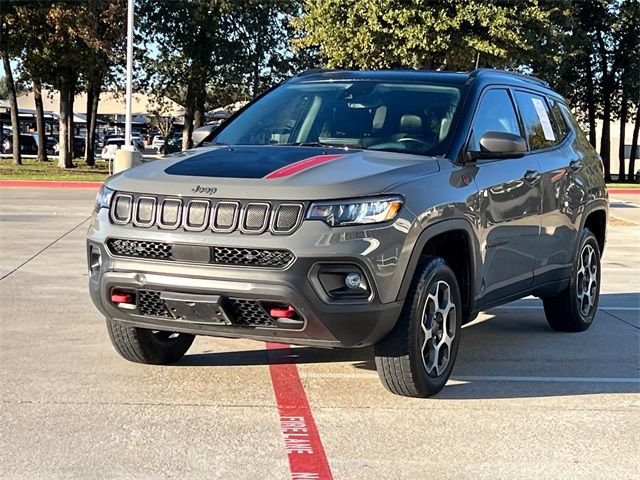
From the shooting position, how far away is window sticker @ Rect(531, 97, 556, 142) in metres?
6.90

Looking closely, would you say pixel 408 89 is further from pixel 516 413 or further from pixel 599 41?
pixel 599 41

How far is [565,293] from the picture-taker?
7.07m

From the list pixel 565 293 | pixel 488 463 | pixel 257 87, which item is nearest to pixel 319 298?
pixel 488 463

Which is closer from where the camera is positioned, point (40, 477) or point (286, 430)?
point (40, 477)

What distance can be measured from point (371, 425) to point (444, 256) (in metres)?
1.25

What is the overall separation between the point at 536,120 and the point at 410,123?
1.56m

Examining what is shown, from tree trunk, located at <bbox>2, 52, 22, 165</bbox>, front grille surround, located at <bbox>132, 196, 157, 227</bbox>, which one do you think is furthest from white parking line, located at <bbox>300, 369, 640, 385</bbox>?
tree trunk, located at <bbox>2, 52, 22, 165</bbox>

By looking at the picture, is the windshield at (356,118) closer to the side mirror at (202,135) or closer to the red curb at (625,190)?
the side mirror at (202,135)

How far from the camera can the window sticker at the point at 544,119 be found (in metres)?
6.90

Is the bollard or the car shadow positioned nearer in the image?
the car shadow

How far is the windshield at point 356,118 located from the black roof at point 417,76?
83 mm

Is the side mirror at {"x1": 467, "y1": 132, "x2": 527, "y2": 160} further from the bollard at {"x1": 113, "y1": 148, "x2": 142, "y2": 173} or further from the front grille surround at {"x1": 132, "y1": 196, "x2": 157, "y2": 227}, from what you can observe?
the bollard at {"x1": 113, "y1": 148, "x2": 142, "y2": 173}

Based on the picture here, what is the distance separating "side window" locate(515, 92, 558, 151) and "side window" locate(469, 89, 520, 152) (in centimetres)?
19

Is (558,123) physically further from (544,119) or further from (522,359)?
(522,359)
